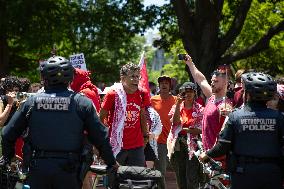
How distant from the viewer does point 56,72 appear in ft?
18.5

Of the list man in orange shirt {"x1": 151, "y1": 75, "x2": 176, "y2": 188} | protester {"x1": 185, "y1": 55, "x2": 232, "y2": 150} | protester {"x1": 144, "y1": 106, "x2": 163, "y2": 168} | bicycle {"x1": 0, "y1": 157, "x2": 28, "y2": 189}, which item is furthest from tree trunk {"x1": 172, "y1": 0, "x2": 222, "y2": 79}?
bicycle {"x1": 0, "y1": 157, "x2": 28, "y2": 189}

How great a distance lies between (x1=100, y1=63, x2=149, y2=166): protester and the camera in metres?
8.05

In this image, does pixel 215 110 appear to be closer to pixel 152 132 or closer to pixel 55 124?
pixel 152 132

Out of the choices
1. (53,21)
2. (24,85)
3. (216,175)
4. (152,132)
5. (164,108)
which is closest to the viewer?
(216,175)

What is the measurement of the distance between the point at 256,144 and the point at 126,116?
2906mm

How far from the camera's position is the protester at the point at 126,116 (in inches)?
317

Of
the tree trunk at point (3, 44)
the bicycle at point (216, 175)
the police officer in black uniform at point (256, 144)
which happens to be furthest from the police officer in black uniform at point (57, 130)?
the tree trunk at point (3, 44)

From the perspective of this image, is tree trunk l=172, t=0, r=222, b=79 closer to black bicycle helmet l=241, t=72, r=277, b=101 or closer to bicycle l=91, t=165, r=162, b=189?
black bicycle helmet l=241, t=72, r=277, b=101

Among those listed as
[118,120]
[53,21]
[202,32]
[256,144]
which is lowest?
[256,144]

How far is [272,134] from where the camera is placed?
5.48m

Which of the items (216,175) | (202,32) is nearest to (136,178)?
(216,175)

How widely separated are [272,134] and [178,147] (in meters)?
3.87

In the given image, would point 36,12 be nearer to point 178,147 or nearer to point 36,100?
point 178,147

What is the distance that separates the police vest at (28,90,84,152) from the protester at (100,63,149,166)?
2509 mm
